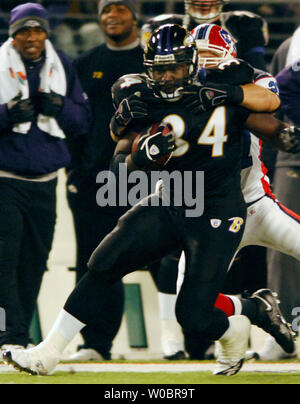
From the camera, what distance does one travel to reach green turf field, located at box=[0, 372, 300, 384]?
474cm

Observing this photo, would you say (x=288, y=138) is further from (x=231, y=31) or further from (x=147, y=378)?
(x=231, y=31)

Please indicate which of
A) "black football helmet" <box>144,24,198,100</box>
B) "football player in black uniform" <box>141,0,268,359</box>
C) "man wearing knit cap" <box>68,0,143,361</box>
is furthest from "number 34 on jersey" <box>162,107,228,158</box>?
"man wearing knit cap" <box>68,0,143,361</box>

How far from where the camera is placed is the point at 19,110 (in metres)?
5.64

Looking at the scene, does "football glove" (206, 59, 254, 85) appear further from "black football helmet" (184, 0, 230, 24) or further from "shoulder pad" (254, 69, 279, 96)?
"black football helmet" (184, 0, 230, 24)

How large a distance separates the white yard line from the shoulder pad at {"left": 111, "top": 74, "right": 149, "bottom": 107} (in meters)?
1.28

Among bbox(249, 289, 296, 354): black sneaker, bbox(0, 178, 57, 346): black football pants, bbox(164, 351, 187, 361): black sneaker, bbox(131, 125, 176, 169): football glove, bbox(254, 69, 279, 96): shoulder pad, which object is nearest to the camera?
bbox(131, 125, 176, 169): football glove

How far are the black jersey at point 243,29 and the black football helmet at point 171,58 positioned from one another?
132 cm

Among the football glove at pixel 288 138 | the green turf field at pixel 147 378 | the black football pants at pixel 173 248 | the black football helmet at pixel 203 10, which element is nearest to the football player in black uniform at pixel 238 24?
the black football helmet at pixel 203 10

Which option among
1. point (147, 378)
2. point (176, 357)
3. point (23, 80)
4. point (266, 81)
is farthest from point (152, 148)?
point (176, 357)

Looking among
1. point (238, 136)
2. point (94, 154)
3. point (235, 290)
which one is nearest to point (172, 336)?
point (235, 290)

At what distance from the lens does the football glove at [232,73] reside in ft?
16.0

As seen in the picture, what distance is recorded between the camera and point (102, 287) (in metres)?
4.82

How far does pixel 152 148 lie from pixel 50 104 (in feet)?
4.17

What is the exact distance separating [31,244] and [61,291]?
2.80 feet
